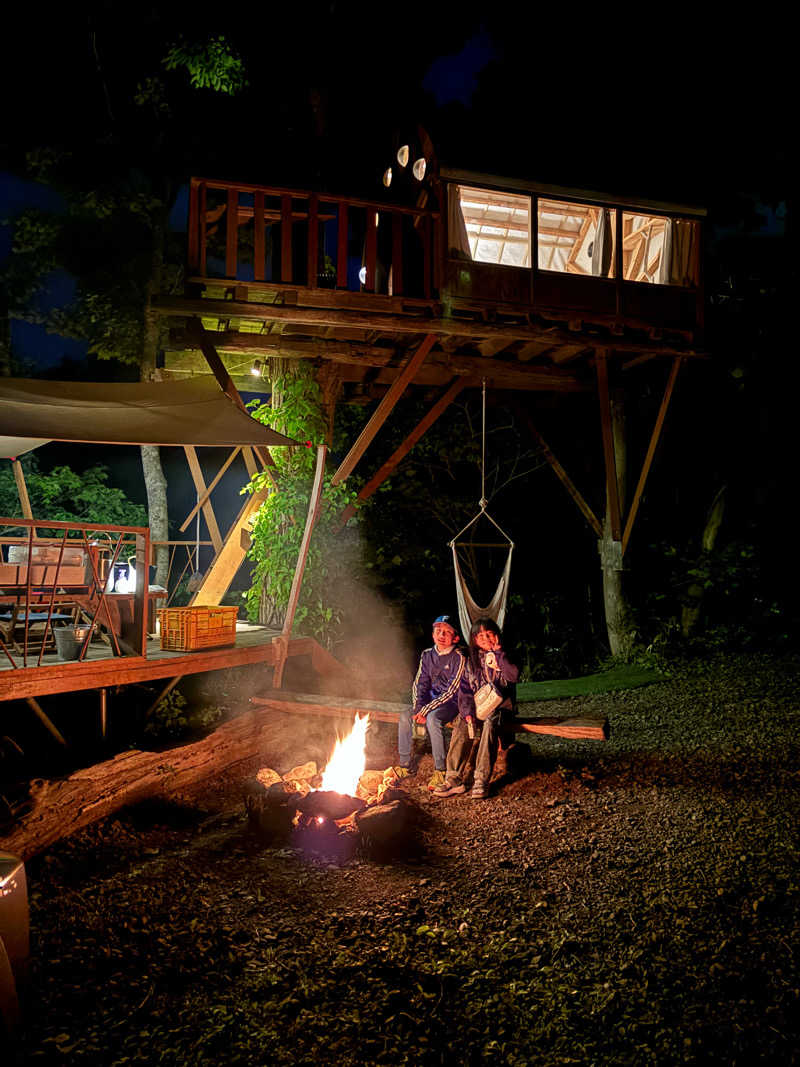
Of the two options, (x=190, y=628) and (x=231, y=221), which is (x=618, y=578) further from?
(x=231, y=221)

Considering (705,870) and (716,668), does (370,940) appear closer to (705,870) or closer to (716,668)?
(705,870)

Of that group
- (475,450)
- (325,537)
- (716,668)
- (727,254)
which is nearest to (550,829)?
(325,537)

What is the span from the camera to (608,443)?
7.73 m

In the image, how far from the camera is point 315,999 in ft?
8.09

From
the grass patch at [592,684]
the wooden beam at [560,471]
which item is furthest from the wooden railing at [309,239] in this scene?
the grass patch at [592,684]

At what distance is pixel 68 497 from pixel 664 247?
10.9 meters

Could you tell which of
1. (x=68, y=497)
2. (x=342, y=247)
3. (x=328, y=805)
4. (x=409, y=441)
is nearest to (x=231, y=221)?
(x=342, y=247)

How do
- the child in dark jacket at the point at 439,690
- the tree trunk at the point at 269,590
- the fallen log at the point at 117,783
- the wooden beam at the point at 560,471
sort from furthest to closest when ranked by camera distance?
the wooden beam at the point at 560,471
the tree trunk at the point at 269,590
the child in dark jacket at the point at 439,690
the fallen log at the point at 117,783

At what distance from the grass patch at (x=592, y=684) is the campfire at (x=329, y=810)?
12.2 feet

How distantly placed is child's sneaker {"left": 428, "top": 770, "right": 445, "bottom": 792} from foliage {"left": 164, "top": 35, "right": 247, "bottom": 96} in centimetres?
1095

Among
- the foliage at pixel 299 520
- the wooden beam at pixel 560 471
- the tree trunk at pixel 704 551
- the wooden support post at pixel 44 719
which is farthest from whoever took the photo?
the tree trunk at pixel 704 551

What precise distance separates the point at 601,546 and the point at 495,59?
6.89m

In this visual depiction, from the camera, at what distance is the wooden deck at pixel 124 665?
15.4 feet

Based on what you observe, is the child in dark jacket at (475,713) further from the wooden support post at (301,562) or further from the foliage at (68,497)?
the foliage at (68,497)
